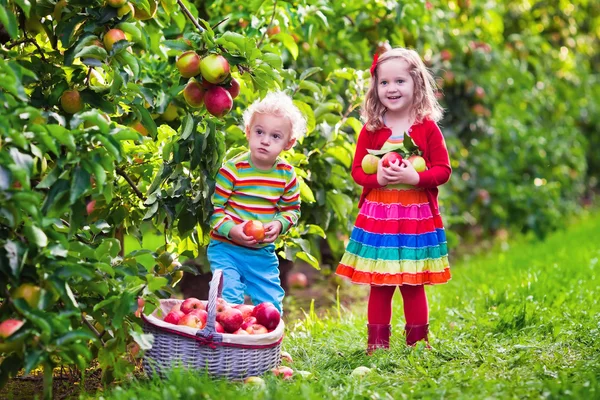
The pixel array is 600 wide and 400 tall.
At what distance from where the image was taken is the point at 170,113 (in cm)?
346

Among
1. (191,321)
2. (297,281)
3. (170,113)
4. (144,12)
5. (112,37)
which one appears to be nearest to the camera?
(112,37)

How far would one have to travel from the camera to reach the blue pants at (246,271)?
320 centimetres

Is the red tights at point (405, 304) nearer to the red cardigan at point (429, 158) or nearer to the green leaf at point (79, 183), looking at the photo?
the red cardigan at point (429, 158)

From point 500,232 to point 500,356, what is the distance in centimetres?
509

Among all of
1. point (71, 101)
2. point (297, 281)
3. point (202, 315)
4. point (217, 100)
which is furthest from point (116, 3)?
point (297, 281)

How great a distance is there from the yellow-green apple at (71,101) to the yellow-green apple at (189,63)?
1.13 feet

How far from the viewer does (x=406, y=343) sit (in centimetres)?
334

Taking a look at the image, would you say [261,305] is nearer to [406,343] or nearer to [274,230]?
[274,230]

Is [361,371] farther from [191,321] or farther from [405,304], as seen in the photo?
[191,321]

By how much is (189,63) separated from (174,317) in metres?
0.84

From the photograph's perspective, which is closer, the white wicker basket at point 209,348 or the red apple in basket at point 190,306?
the white wicker basket at point 209,348

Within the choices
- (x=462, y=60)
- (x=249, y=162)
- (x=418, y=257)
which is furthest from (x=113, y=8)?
(x=462, y=60)

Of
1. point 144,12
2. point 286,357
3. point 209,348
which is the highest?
point 144,12

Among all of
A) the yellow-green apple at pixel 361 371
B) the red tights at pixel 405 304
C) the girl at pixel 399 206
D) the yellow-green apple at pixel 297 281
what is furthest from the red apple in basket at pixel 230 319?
the yellow-green apple at pixel 297 281
